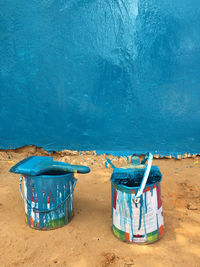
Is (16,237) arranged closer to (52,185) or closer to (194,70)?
(52,185)

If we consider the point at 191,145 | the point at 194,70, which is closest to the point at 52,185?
the point at 191,145

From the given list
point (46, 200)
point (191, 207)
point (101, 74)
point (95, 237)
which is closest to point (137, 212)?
point (95, 237)

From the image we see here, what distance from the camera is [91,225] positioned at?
Answer: 2.13 metres

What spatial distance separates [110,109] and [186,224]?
2.47 m

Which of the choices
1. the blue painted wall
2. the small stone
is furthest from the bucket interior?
the blue painted wall

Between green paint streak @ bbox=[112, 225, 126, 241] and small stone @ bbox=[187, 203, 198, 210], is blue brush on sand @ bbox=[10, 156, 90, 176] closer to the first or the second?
green paint streak @ bbox=[112, 225, 126, 241]

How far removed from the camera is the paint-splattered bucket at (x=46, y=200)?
199cm

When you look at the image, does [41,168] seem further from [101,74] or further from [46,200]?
[101,74]

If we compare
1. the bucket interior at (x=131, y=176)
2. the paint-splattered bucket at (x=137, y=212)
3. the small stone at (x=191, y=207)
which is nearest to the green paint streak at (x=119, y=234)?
the paint-splattered bucket at (x=137, y=212)

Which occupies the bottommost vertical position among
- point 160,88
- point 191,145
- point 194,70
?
point 191,145

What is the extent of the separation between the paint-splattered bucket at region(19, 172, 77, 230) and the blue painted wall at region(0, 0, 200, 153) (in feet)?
7.27

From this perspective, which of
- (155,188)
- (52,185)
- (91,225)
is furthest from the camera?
(91,225)

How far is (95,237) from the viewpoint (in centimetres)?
194

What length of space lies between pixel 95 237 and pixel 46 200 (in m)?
0.54
